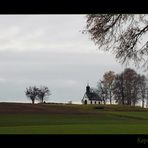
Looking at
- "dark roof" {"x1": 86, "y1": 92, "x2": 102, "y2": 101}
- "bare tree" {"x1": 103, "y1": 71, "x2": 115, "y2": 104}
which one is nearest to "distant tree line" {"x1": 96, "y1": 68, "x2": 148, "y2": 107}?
"bare tree" {"x1": 103, "y1": 71, "x2": 115, "y2": 104}

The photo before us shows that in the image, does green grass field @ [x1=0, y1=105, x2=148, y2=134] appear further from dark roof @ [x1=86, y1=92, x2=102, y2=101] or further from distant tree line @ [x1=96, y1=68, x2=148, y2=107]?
dark roof @ [x1=86, y1=92, x2=102, y2=101]

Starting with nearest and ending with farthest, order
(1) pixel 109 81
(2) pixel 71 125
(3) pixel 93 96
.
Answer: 1. (2) pixel 71 125
2. (1) pixel 109 81
3. (3) pixel 93 96

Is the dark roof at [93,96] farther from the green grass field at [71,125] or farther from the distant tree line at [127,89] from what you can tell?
the green grass field at [71,125]

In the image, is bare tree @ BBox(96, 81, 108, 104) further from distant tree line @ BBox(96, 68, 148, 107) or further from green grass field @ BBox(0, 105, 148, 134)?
green grass field @ BBox(0, 105, 148, 134)

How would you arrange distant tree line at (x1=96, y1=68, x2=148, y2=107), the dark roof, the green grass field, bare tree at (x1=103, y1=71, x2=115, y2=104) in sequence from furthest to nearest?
the dark roof < bare tree at (x1=103, y1=71, x2=115, y2=104) < distant tree line at (x1=96, y1=68, x2=148, y2=107) < the green grass field

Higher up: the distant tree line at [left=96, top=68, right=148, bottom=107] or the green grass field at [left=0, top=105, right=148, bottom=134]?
the distant tree line at [left=96, top=68, right=148, bottom=107]

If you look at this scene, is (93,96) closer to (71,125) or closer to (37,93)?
(37,93)

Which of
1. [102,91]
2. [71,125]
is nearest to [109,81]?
[102,91]

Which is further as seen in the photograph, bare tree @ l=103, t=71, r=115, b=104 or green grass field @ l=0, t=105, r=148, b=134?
bare tree @ l=103, t=71, r=115, b=104

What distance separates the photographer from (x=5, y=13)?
495 cm

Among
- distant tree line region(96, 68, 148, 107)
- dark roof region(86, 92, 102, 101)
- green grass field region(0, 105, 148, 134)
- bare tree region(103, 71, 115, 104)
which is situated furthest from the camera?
dark roof region(86, 92, 102, 101)

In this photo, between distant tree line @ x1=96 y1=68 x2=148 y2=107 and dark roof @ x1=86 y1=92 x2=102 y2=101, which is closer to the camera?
distant tree line @ x1=96 y1=68 x2=148 y2=107

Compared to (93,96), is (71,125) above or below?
below
